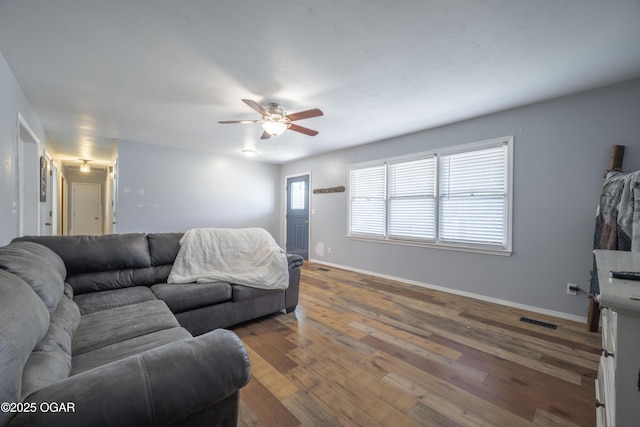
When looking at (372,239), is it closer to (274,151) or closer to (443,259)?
(443,259)

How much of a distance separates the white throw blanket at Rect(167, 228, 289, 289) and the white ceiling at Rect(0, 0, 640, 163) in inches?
62.3

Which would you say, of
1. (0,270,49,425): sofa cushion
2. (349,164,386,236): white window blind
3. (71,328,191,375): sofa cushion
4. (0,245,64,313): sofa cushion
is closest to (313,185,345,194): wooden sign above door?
(349,164,386,236): white window blind

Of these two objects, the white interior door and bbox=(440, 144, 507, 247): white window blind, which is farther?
the white interior door

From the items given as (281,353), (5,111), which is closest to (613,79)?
(281,353)

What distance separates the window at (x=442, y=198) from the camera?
3150mm

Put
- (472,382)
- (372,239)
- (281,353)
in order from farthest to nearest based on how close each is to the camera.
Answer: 1. (372,239)
2. (281,353)
3. (472,382)

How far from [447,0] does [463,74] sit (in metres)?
0.95

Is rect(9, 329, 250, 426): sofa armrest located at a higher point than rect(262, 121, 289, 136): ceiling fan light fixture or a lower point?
lower

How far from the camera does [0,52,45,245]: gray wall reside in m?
2.13

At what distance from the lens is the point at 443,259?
3623 mm

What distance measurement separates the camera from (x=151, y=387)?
787 mm

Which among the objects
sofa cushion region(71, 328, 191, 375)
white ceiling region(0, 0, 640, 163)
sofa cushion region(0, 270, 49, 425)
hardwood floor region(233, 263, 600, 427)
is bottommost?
hardwood floor region(233, 263, 600, 427)

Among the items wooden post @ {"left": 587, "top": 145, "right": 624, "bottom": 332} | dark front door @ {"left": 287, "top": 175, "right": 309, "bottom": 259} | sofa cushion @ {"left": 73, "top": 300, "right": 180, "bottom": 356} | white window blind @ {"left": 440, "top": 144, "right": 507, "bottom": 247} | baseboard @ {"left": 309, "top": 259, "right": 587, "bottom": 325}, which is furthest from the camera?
dark front door @ {"left": 287, "top": 175, "right": 309, "bottom": 259}

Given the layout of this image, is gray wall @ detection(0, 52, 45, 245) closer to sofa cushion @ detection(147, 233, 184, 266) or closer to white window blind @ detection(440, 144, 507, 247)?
sofa cushion @ detection(147, 233, 184, 266)
